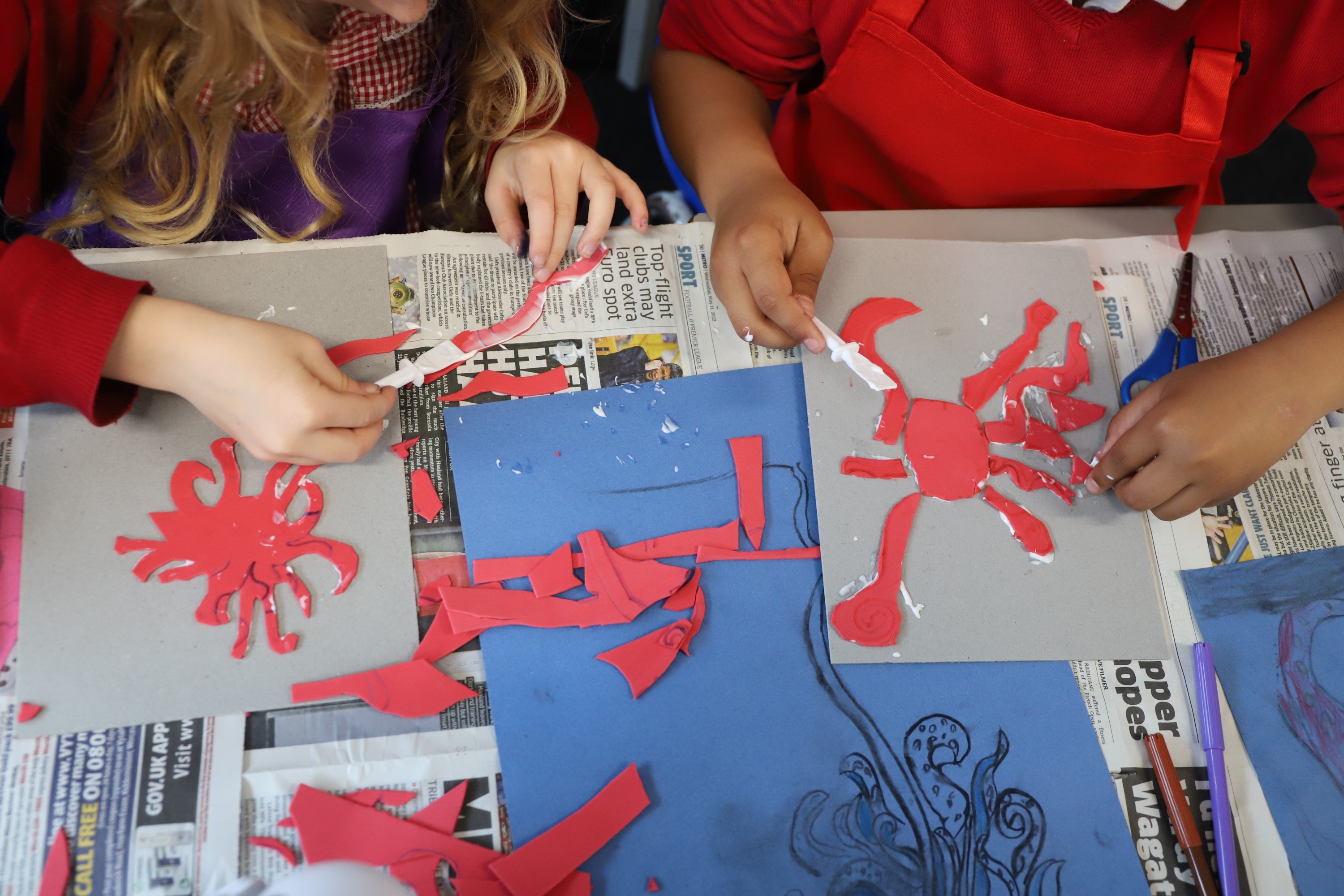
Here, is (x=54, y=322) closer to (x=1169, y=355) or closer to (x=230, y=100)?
(x=230, y=100)

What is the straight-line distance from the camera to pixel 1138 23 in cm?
63

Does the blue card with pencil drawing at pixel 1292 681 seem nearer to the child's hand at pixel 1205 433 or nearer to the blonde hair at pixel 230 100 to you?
the child's hand at pixel 1205 433

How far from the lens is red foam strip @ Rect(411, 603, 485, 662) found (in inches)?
20.7

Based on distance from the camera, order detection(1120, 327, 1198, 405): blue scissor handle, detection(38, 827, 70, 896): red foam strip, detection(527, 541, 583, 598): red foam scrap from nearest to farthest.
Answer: detection(38, 827, 70, 896): red foam strip < detection(527, 541, 583, 598): red foam scrap < detection(1120, 327, 1198, 405): blue scissor handle

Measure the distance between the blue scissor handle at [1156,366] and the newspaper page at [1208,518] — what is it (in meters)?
0.01

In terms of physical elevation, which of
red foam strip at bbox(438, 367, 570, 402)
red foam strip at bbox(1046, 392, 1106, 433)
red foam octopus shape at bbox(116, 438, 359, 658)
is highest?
red foam strip at bbox(438, 367, 570, 402)

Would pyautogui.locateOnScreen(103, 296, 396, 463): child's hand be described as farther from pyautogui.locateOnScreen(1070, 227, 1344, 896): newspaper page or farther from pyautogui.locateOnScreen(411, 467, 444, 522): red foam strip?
pyautogui.locateOnScreen(1070, 227, 1344, 896): newspaper page

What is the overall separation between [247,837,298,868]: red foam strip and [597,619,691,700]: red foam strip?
21cm

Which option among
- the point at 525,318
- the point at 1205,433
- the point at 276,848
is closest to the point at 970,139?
the point at 1205,433

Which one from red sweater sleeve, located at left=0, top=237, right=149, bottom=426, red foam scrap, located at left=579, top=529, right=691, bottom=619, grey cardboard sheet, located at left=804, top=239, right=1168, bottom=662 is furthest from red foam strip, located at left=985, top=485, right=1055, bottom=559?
red sweater sleeve, located at left=0, top=237, right=149, bottom=426

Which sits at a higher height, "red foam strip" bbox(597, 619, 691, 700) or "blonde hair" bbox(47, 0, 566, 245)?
"blonde hair" bbox(47, 0, 566, 245)

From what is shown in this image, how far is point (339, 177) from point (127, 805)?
0.47 metres

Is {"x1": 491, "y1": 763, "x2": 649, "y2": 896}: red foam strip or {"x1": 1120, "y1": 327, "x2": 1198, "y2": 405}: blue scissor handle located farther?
{"x1": 1120, "y1": 327, "x2": 1198, "y2": 405}: blue scissor handle

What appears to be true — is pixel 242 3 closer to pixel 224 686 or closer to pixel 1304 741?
pixel 224 686
